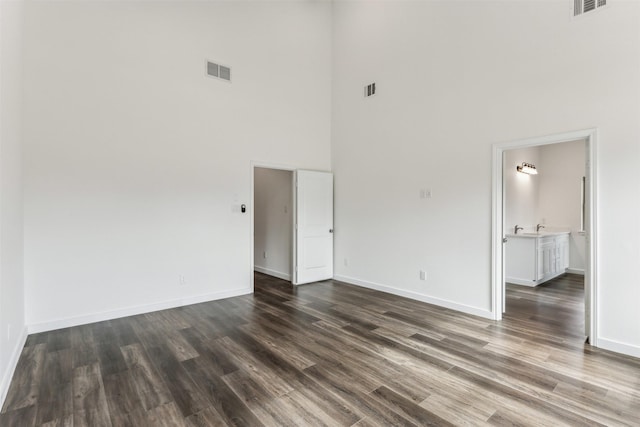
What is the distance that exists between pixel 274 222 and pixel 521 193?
5.08 m

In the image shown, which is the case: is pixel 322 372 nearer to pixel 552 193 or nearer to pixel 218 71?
pixel 218 71

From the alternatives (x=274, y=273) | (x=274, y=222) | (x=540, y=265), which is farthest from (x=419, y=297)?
(x=274, y=222)

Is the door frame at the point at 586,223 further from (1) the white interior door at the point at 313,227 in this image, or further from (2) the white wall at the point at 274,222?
(2) the white wall at the point at 274,222

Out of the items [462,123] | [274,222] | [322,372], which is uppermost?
[462,123]

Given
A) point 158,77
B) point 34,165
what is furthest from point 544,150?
point 34,165

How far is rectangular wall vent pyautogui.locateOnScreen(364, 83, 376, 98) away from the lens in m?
5.27

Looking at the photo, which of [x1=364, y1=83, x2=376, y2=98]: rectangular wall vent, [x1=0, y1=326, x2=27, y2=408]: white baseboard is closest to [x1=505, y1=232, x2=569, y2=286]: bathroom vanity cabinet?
[x1=364, y1=83, x2=376, y2=98]: rectangular wall vent

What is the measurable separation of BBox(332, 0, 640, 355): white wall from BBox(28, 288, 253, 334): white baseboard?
7.43ft

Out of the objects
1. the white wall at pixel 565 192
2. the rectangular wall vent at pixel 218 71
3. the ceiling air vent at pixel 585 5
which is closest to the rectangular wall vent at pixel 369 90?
the rectangular wall vent at pixel 218 71

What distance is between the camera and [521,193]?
633 cm

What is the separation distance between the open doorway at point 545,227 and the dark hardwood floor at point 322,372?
3.22 feet

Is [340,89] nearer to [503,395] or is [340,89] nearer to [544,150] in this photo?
[544,150]

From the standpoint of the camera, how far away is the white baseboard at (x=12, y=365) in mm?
2180

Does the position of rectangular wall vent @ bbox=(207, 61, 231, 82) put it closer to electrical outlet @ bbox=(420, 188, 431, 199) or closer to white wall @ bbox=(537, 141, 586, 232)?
electrical outlet @ bbox=(420, 188, 431, 199)
